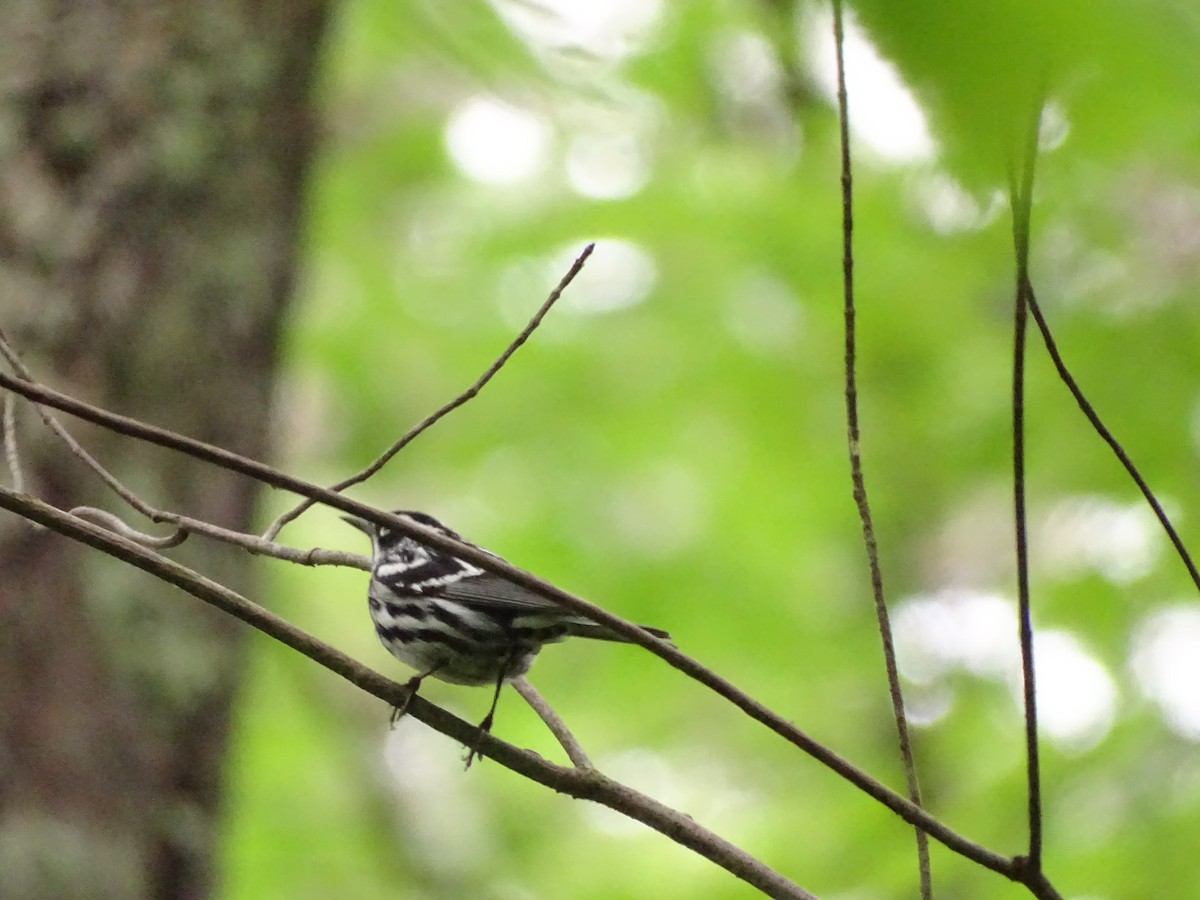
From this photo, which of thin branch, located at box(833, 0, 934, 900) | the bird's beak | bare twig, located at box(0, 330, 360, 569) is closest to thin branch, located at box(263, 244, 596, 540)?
bare twig, located at box(0, 330, 360, 569)

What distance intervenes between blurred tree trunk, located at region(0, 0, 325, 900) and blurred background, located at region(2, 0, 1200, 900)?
15 centimetres

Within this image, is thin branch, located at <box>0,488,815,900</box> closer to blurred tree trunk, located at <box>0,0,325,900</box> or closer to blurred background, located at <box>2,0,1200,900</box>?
blurred background, located at <box>2,0,1200,900</box>

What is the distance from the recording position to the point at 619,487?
447cm

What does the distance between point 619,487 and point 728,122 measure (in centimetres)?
130

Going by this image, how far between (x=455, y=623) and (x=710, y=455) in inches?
78.7

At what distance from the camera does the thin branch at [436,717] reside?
1141 millimetres

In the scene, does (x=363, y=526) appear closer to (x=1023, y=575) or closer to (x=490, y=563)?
(x=490, y=563)

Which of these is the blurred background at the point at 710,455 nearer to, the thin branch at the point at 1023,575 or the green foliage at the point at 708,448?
the green foliage at the point at 708,448

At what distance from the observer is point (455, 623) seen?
225 centimetres

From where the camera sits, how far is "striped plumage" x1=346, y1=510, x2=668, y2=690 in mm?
2191

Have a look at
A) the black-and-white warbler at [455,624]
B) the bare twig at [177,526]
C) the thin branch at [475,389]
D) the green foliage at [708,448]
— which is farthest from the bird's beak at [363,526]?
the thin branch at [475,389]

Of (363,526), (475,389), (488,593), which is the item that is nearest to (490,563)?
(475,389)

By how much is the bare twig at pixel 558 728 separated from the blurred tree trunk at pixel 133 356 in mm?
1157

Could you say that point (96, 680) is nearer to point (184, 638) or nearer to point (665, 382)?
point (184, 638)
